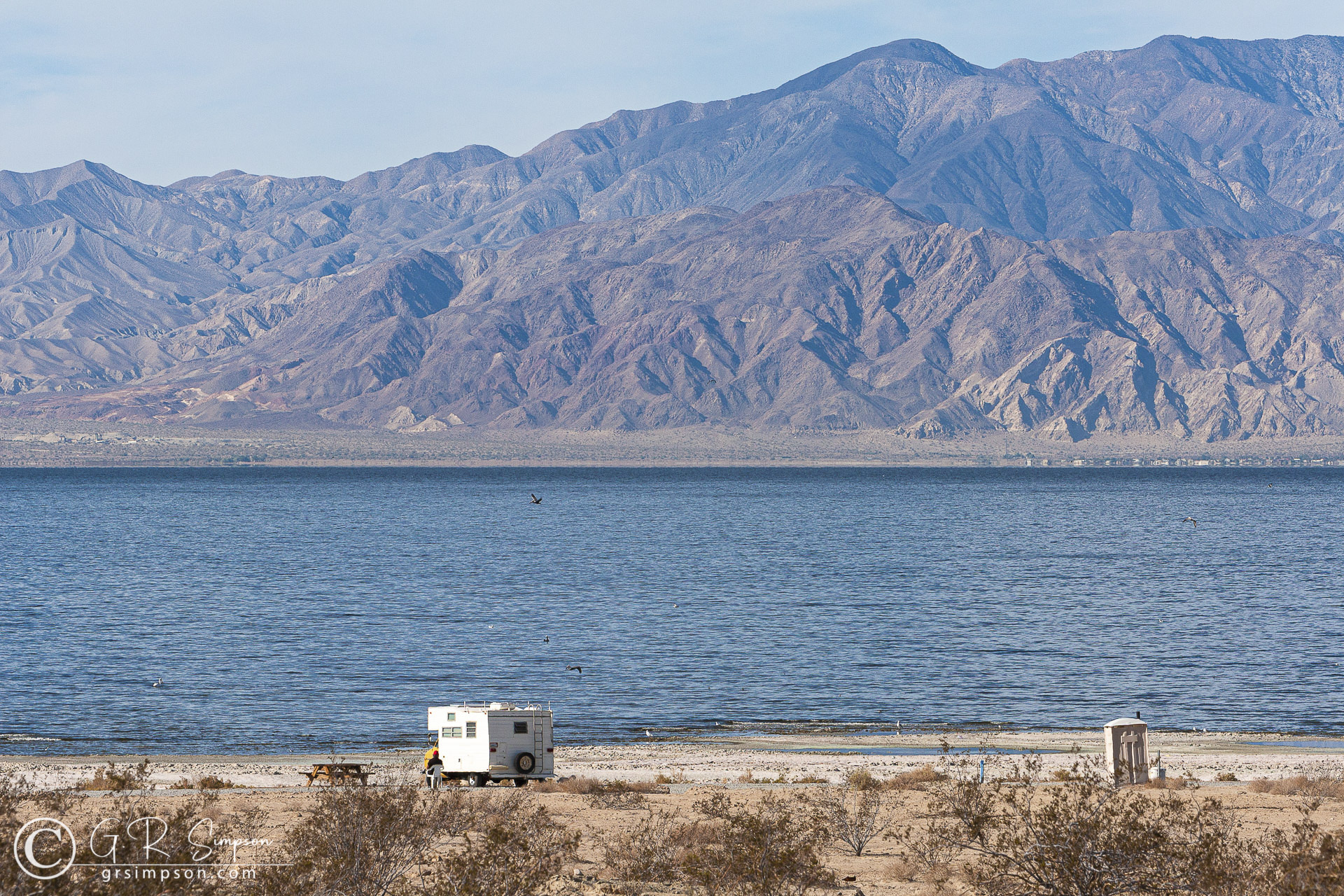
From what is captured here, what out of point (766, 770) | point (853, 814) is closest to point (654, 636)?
point (766, 770)

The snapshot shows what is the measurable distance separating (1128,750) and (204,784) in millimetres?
20893

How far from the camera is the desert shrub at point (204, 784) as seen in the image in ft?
100

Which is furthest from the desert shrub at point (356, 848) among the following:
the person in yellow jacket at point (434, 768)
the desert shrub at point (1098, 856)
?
the desert shrub at point (1098, 856)

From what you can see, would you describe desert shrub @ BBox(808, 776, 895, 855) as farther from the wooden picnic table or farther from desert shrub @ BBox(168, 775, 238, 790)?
desert shrub @ BBox(168, 775, 238, 790)

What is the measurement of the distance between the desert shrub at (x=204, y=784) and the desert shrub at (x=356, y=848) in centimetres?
856

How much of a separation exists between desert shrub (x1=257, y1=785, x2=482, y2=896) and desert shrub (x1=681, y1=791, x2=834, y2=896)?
4.21 meters

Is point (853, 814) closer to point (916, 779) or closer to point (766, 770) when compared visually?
point (916, 779)

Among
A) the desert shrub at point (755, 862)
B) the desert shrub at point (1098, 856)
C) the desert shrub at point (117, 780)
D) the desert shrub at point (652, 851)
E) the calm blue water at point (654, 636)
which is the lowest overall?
the calm blue water at point (654, 636)

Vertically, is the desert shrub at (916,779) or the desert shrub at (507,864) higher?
the desert shrub at (507,864)

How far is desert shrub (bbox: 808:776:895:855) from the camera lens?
25.0 metres

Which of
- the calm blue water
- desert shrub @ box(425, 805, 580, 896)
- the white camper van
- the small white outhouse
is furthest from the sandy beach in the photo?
the calm blue water

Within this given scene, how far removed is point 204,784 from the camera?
30438 mm

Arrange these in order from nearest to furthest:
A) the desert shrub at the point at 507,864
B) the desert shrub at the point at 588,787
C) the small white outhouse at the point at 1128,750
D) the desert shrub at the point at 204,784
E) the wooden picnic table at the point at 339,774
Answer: the desert shrub at the point at 507,864, the wooden picnic table at the point at 339,774, the desert shrub at the point at 588,787, the desert shrub at the point at 204,784, the small white outhouse at the point at 1128,750

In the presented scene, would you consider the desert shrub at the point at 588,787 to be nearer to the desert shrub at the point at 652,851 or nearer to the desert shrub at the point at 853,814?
the desert shrub at the point at 853,814
